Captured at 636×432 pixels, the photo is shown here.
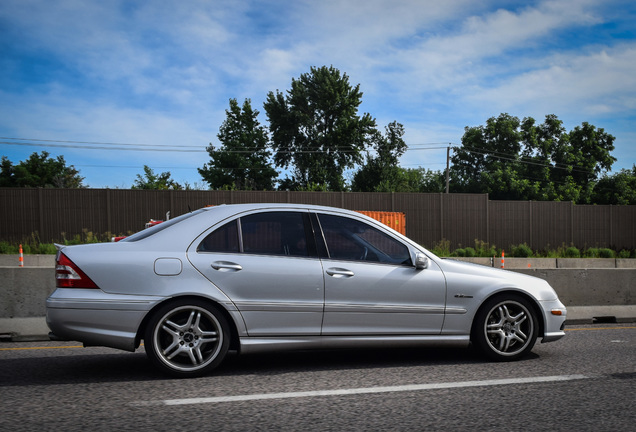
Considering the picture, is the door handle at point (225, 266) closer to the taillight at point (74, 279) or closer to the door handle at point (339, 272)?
the door handle at point (339, 272)

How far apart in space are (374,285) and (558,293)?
5761 millimetres

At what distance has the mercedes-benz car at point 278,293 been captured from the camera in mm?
5184

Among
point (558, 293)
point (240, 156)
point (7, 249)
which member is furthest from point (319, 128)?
point (558, 293)

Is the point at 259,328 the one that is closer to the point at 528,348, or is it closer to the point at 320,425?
the point at 320,425

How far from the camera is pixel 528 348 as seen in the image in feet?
20.0

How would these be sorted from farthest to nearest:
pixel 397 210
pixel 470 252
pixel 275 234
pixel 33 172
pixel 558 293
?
pixel 33 172
pixel 397 210
pixel 470 252
pixel 558 293
pixel 275 234

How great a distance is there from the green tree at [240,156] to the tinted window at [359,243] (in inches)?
1914

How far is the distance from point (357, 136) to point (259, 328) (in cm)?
5215

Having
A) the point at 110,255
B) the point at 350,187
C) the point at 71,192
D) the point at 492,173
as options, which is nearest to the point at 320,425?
the point at 110,255

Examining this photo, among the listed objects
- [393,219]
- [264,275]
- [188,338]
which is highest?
[393,219]

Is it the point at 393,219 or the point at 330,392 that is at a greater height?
the point at 393,219

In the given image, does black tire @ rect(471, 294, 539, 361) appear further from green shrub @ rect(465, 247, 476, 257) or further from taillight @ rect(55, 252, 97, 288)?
green shrub @ rect(465, 247, 476, 257)

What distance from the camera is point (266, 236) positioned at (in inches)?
229

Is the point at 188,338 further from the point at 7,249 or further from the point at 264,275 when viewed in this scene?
the point at 7,249
